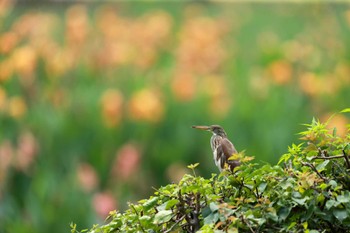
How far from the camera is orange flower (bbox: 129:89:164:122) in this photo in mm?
6305

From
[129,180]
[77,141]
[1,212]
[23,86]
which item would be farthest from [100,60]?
[1,212]

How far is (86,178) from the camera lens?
5.36 meters

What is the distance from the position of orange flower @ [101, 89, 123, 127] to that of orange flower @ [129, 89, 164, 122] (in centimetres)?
11

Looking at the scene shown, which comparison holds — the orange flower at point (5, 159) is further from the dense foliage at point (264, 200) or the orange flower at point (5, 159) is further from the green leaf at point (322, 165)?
the green leaf at point (322, 165)

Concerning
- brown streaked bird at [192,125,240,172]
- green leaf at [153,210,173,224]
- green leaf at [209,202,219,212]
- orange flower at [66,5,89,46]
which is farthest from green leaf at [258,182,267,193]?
orange flower at [66,5,89,46]

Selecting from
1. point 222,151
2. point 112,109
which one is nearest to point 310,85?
point 112,109

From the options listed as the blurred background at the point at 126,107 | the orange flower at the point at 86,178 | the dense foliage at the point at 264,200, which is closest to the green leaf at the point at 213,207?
the dense foliage at the point at 264,200

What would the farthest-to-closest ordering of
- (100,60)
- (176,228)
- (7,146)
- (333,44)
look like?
(333,44)
(100,60)
(7,146)
(176,228)

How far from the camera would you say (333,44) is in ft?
30.9

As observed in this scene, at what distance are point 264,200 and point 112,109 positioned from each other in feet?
14.4

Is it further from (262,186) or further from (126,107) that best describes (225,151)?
(126,107)

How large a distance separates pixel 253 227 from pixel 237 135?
4.37 metres

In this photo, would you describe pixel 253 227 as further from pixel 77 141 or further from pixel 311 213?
pixel 77 141

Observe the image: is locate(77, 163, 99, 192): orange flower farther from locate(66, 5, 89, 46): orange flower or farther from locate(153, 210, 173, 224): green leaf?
locate(153, 210, 173, 224): green leaf
